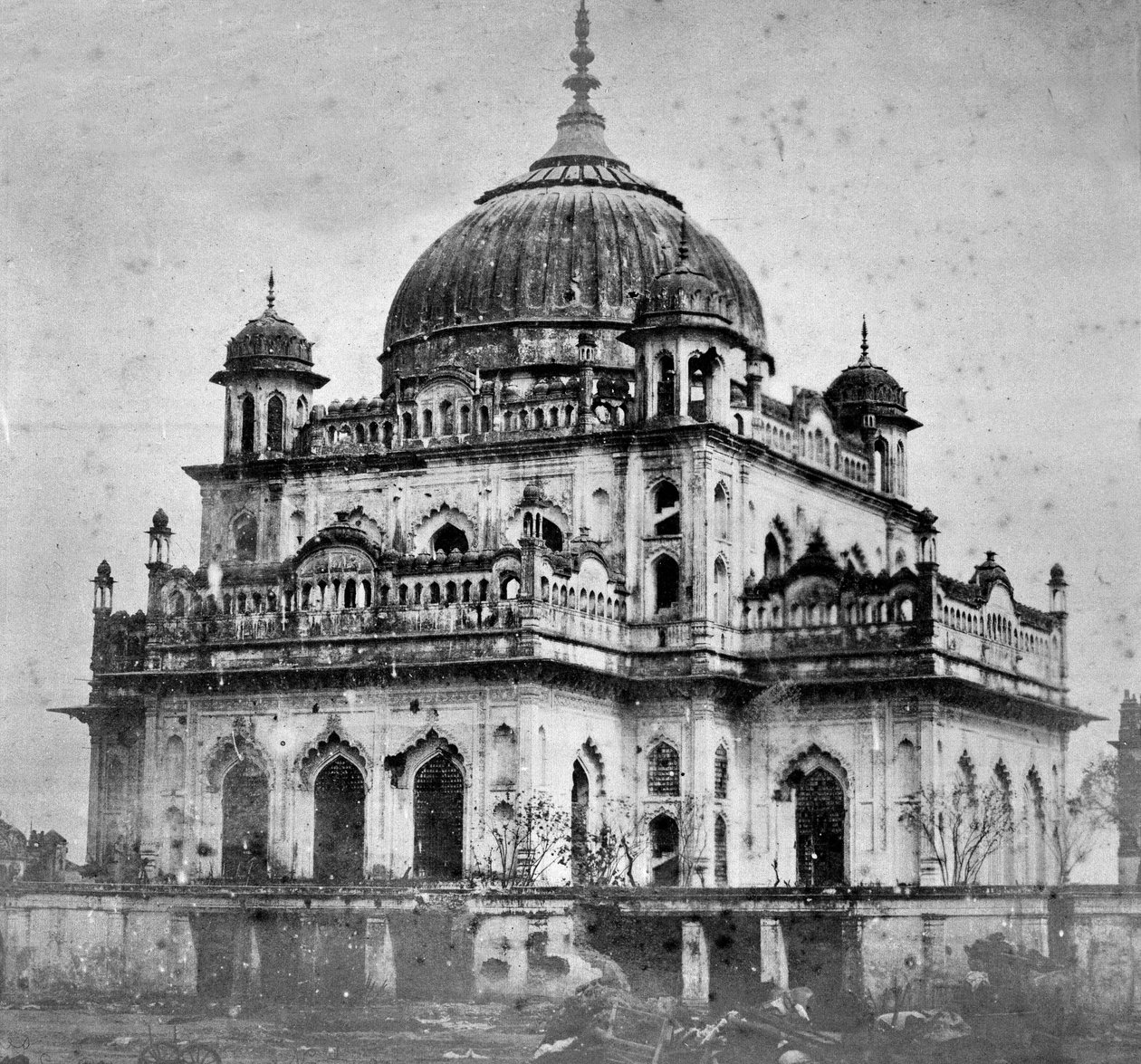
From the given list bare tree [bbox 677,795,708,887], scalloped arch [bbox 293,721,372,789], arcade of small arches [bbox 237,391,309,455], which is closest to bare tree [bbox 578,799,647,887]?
bare tree [bbox 677,795,708,887]

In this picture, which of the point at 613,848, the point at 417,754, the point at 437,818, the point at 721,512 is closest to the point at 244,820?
the point at 417,754

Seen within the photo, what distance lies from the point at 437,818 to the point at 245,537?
11002mm

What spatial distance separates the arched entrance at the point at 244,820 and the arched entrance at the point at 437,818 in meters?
3.95

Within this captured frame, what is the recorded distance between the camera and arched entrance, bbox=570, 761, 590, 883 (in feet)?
194

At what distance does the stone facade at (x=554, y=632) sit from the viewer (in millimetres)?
60000

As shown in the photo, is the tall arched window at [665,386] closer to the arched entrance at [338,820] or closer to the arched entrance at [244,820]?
the arched entrance at [338,820]

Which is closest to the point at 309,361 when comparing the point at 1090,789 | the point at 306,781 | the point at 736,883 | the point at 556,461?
the point at 556,461

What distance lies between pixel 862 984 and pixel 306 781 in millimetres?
15823

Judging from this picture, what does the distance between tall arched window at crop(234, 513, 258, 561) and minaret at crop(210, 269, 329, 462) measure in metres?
1.61

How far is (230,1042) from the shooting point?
47000 mm

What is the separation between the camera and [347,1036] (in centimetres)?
4794

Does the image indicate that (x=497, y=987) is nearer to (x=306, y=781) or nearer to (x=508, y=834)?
(x=508, y=834)

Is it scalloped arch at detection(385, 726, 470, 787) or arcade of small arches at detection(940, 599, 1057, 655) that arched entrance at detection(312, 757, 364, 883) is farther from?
arcade of small arches at detection(940, 599, 1057, 655)

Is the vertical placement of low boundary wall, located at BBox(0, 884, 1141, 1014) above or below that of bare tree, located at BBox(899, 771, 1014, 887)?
below
